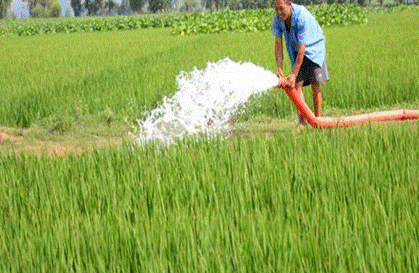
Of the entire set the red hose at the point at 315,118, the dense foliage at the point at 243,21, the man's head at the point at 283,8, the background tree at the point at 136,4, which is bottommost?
the background tree at the point at 136,4

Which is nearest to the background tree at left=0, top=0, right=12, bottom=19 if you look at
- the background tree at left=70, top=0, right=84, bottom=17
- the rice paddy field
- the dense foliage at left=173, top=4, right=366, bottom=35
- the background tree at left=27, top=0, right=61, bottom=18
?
the background tree at left=70, top=0, right=84, bottom=17

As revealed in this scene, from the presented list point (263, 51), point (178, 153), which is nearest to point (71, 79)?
point (263, 51)

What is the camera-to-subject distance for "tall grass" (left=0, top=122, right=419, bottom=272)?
233cm

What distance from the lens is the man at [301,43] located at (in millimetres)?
5754

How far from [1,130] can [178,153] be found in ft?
13.8

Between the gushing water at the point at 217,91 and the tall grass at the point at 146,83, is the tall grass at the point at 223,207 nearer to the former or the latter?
the gushing water at the point at 217,91

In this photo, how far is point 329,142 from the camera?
168 inches

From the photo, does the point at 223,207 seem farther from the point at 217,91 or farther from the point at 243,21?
the point at 243,21

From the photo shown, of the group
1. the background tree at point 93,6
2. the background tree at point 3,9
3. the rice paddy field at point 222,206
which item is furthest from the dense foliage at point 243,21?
the background tree at point 93,6

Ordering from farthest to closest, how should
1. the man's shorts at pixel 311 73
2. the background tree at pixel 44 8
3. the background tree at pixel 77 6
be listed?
the background tree at pixel 44 8 < the background tree at pixel 77 6 < the man's shorts at pixel 311 73

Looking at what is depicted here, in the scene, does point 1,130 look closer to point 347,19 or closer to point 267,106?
point 267,106

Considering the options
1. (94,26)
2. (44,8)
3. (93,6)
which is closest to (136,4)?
(93,6)

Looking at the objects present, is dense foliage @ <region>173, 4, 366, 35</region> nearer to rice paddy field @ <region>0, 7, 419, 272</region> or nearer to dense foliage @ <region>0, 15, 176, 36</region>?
dense foliage @ <region>0, 15, 176, 36</region>

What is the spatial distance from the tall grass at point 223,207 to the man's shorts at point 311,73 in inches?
58.2
